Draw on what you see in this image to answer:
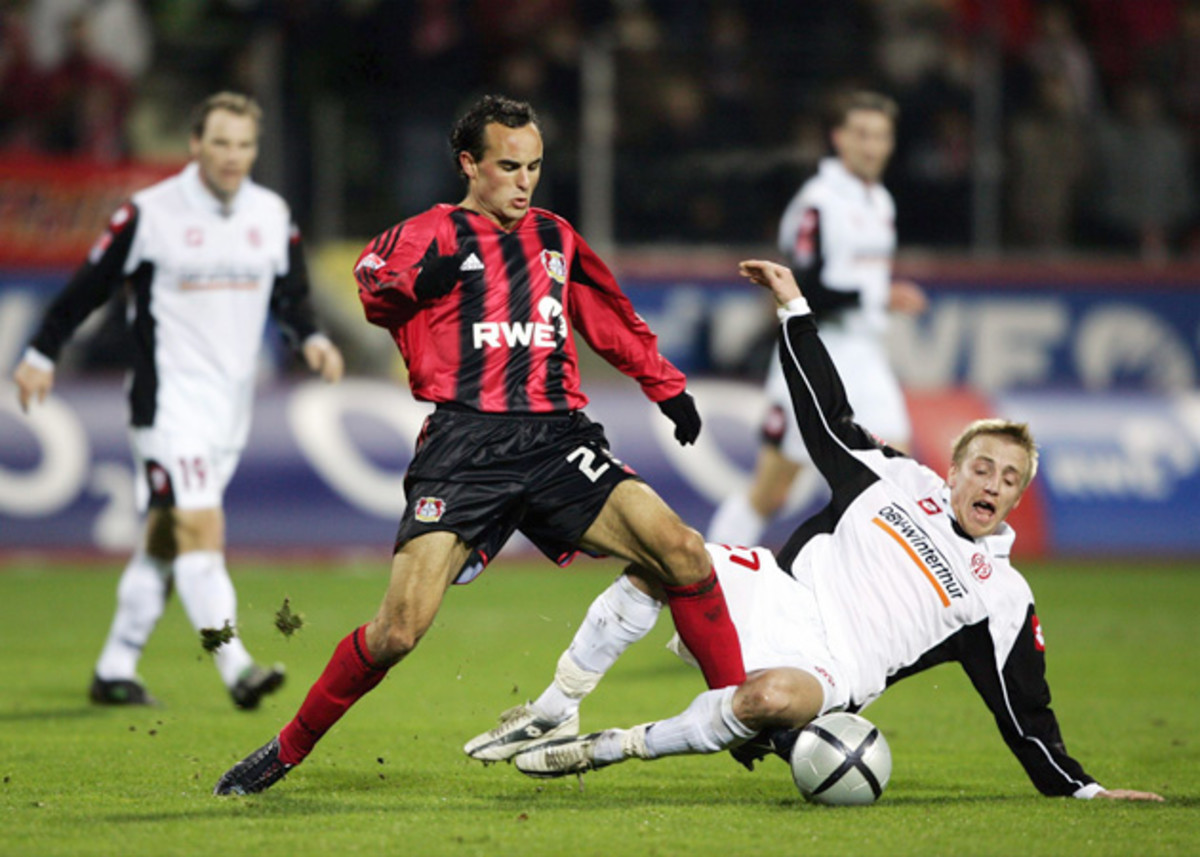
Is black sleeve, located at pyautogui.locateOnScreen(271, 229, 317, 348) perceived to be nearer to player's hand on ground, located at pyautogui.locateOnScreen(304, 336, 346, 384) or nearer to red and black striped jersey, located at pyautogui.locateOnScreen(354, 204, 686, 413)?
player's hand on ground, located at pyautogui.locateOnScreen(304, 336, 346, 384)

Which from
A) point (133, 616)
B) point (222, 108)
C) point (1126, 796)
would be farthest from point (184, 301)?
point (1126, 796)

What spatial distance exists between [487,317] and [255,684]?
7.89 feet

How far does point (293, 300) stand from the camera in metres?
7.98

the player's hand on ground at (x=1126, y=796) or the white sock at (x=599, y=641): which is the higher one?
the white sock at (x=599, y=641)

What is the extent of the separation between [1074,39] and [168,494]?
1077cm

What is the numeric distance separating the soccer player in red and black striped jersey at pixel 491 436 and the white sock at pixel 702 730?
23 centimetres

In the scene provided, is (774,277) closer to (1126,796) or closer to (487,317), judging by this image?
(487,317)

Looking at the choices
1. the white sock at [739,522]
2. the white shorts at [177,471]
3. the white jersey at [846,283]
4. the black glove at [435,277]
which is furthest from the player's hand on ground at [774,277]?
the white sock at [739,522]

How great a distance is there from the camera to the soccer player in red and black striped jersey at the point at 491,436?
17.9 ft

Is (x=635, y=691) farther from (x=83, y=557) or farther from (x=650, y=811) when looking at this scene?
(x=83, y=557)

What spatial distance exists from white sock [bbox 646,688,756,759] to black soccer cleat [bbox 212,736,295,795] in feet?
3.73

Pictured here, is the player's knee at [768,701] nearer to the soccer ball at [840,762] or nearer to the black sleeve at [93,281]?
the soccer ball at [840,762]

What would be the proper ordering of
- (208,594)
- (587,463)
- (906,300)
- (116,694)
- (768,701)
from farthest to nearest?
1. (906,300)
2. (116,694)
3. (208,594)
4. (587,463)
5. (768,701)

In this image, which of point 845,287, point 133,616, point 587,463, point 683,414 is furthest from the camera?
point 845,287
